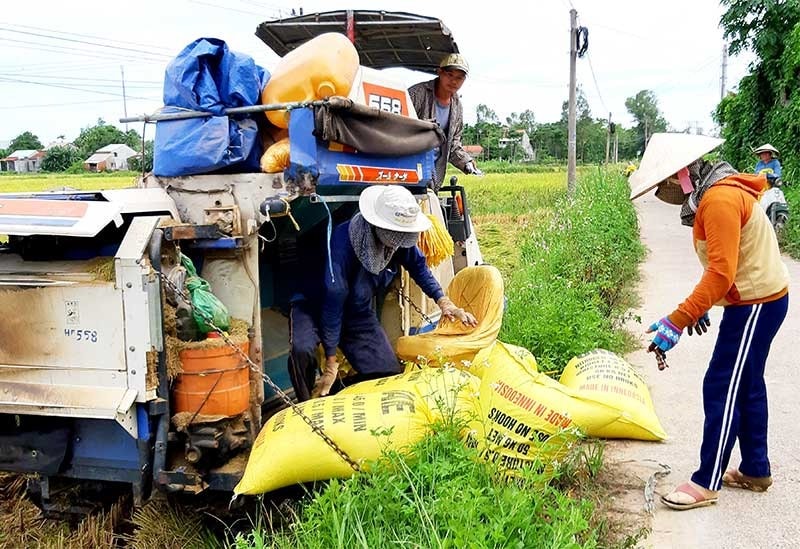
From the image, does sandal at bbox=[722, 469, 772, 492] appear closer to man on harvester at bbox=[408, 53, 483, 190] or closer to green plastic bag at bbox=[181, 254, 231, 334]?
green plastic bag at bbox=[181, 254, 231, 334]

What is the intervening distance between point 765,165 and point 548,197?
11.5 meters

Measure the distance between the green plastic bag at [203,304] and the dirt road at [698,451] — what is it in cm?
233

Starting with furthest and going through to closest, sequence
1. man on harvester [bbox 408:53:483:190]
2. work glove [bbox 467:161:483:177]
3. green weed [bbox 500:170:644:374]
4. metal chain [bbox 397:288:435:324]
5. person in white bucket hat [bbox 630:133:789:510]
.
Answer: work glove [bbox 467:161:483:177], man on harvester [bbox 408:53:483:190], green weed [bbox 500:170:644:374], metal chain [bbox 397:288:435:324], person in white bucket hat [bbox 630:133:789:510]

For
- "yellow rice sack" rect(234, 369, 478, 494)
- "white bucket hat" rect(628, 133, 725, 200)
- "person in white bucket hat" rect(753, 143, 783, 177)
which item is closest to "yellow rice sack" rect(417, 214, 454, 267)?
"white bucket hat" rect(628, 133, 725, 200)

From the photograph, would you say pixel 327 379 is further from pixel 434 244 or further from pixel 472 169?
pixel 472 169

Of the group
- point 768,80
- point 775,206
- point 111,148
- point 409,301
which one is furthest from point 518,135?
point 409,301

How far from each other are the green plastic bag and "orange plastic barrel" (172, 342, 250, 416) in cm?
15

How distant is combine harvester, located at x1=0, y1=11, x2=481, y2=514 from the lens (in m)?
3.47

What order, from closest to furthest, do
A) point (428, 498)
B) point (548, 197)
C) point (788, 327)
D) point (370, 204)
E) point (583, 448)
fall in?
point (428, 498)
point (583, 448)
point (370, 204)
point (788, 327)
point (548, 197)

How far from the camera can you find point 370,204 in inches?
172

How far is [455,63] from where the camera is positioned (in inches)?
263

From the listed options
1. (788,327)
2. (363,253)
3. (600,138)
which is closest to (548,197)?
(788,327)

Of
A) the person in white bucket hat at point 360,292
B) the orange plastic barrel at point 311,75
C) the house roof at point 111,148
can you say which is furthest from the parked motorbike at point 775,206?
the house roof at point 111,148

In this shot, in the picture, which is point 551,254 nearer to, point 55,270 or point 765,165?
point 765,165
